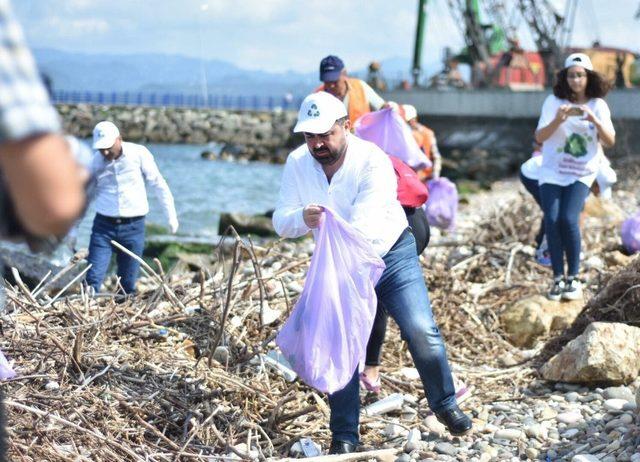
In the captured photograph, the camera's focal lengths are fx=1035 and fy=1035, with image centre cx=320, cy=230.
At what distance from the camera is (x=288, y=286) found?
24.2ft

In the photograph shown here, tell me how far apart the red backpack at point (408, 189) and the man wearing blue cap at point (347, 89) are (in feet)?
6.66

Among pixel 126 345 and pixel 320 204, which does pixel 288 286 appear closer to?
pixel 126 345

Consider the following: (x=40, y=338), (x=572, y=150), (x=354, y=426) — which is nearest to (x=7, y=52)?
(x=354, y=426)

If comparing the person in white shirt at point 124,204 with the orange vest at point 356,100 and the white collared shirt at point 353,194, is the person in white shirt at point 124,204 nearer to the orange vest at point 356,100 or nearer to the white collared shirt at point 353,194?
the orange vest at point 356,100

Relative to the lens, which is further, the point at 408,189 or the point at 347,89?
the point at 347,89

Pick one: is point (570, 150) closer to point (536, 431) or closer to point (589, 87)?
point (589, 87)

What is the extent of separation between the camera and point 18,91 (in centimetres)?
217

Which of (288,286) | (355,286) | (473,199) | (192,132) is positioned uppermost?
(355,286)

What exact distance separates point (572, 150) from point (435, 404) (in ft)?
10.6

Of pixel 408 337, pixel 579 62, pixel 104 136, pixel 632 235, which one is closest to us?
pixel 408 337

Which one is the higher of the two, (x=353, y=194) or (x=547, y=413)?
(x=353, y=194)

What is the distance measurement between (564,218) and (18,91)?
6.08 meters

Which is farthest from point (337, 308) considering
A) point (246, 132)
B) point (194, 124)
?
point (194, 124)

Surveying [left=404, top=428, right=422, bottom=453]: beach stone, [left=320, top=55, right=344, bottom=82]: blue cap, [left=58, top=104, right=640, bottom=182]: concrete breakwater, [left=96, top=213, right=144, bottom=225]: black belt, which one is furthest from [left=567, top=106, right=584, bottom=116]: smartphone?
[left=58, top=104, right=640, bottom=182]: concrete breakwater
